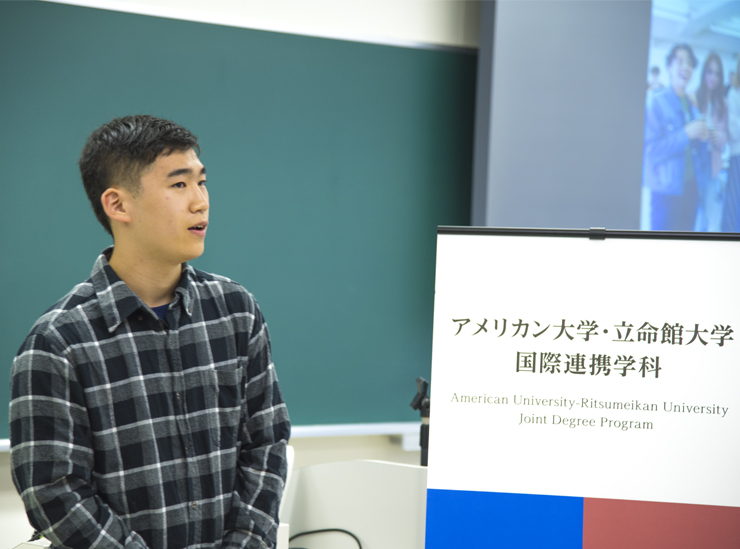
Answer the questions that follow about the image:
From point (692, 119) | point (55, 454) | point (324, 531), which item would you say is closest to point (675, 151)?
point (692, 119)

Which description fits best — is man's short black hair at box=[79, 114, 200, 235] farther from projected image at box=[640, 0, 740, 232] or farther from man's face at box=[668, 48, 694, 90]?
man's face at box=[668, 48, 694, 90]

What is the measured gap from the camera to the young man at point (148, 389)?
3.84ft

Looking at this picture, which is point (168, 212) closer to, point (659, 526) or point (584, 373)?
point (584, 373)

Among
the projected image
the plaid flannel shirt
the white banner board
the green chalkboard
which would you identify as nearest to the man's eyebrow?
the plaid flannel shirt

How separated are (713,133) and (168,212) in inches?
104

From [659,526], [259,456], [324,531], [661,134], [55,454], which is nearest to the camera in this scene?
[55,454]

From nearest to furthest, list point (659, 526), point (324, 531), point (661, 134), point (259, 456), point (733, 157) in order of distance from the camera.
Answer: point (259, 456)
point (659, 526)
point (324, 531)
point (661, 134)
point (733, 157)

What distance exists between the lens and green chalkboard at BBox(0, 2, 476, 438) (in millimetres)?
2225

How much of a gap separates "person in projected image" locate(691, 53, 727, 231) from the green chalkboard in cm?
112

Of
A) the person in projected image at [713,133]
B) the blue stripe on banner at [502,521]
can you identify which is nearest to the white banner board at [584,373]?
the blue stripe on banner at [502,521]

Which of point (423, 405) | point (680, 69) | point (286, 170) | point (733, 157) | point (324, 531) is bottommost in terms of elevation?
point (324, 531)

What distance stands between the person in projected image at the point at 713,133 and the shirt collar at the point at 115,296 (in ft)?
8.20

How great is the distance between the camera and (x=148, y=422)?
1263mm

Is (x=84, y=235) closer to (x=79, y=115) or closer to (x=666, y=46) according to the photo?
(x=79, y=115)
